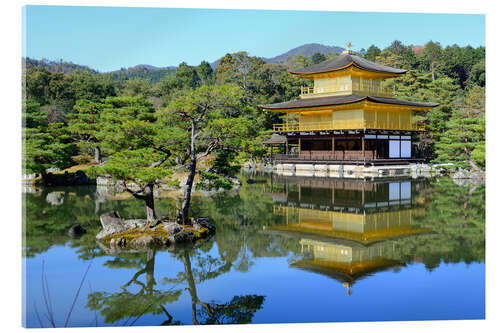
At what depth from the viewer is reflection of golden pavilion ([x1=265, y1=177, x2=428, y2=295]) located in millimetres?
6809

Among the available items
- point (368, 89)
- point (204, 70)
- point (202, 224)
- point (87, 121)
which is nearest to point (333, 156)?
point (368, 89)

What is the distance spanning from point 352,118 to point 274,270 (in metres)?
19.0

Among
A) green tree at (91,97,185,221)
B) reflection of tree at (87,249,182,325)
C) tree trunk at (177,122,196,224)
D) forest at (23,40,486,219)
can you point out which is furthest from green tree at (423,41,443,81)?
reflection of tree at (87,249,182,325)

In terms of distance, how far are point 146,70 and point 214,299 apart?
82.7 meters

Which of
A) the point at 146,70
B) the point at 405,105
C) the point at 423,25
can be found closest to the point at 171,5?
the point at 423,25

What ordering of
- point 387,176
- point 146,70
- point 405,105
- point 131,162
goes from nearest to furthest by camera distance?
point 131,162 < point 387,176 < point 405,105 < point 146,70

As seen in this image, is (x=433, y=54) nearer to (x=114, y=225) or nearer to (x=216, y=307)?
(x=114, y=225)

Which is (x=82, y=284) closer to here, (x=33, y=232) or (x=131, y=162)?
(x=131, y=162)

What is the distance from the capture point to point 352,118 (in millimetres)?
24531

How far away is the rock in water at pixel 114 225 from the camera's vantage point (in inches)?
344

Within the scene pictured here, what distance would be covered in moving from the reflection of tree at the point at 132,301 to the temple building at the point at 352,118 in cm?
1803

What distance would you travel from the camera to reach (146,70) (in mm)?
83812

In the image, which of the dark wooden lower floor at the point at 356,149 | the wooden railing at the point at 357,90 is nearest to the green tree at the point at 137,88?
the dark wooden lower floor at the point at 356,149

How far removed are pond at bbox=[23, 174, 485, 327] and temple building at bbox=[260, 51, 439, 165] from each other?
40.5 feet
